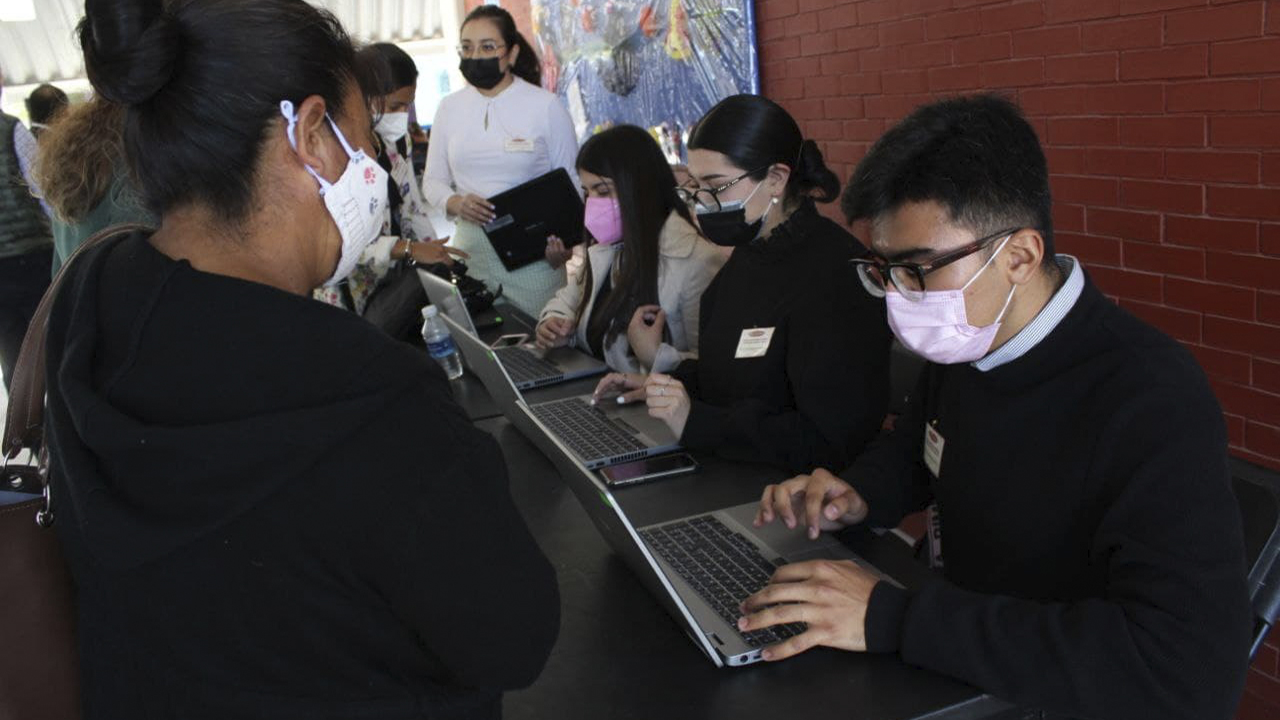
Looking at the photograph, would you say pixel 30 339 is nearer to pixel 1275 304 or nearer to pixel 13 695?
pixel 13 695

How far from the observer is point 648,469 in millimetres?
1752

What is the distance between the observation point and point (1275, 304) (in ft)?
6.68

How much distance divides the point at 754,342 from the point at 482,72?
234 cm

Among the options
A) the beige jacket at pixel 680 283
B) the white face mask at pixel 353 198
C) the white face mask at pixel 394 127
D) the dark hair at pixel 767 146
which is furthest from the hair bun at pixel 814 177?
the white face mask at pixel 394 127

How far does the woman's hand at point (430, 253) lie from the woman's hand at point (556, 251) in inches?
11.0

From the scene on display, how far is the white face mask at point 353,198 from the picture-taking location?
939 mm

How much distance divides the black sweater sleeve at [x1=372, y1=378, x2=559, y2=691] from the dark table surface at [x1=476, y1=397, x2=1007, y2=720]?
0.86 feet

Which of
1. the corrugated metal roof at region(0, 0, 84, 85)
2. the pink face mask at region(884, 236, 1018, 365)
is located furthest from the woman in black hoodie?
the corrugated metal roof at region(0, 0, 84, 85)

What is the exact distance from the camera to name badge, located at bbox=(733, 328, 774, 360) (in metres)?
1.97

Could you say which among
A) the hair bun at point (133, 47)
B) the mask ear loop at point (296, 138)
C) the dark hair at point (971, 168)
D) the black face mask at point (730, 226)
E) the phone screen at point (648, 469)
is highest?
the hair bun at point (133, 47)

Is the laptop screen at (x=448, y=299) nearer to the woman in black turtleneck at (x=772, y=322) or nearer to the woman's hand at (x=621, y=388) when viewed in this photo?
the woman's hand at (x=621, y=388)

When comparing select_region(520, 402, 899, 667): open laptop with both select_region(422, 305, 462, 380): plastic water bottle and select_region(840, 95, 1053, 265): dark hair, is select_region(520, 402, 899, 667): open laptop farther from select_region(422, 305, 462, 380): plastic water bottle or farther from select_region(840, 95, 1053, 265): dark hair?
select_region(422, 305, 462, 380): plastic water bottle

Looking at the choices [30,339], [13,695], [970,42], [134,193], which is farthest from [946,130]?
[970,42]

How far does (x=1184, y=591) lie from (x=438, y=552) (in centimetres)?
74
